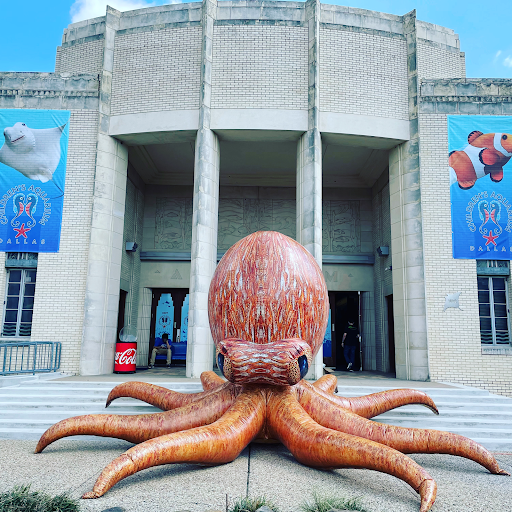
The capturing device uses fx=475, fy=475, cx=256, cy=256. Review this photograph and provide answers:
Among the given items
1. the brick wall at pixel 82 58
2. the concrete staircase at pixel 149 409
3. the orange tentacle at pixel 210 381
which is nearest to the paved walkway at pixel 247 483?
the orange tentacle at pixel 210 381

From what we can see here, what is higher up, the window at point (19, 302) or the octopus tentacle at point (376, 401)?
the window at point (19, 302)

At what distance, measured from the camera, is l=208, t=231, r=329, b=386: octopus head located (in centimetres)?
467

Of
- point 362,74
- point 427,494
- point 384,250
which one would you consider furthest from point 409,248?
point 427,494

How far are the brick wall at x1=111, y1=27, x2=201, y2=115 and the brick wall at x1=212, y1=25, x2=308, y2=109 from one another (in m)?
0.61

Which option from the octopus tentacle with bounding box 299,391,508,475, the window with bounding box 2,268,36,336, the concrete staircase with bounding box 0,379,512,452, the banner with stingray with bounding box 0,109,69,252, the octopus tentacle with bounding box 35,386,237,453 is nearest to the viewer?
the octopus tentacle with bounding box 299,391,508,475

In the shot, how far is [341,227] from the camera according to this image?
54.5 ft


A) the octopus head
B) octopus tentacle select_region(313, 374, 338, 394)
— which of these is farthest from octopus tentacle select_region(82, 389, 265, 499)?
octopus tentacle select_region(313, 374, 338, 394)

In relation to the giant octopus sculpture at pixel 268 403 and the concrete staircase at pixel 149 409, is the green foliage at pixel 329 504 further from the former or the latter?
the concrete staircase at pixel 149 409

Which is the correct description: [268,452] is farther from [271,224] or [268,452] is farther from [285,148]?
[271,224]

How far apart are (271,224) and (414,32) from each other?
284 inches

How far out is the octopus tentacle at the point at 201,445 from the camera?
11.8 feet

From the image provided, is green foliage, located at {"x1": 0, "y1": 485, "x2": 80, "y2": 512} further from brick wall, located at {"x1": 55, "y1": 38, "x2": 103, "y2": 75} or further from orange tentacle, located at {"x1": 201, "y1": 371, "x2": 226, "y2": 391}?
brick wall, located at {"x1": 55, "y1": 38, "x2": 103, "y2": 75}

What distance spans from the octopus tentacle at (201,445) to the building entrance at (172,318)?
11657mm

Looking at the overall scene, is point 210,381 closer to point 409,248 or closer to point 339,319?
point 409,248
